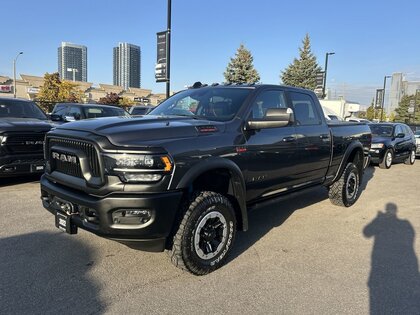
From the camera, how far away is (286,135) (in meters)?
4.86

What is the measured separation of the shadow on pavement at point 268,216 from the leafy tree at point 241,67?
133ft

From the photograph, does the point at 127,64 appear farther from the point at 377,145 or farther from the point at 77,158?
the point at 77,158

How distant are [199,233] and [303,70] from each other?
5129cm

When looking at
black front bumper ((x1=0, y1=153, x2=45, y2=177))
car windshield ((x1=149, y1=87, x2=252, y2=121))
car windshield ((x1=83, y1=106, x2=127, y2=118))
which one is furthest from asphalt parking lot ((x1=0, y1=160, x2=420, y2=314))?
car windshield ((x1=83, y1=106, x2=127, y2=118))

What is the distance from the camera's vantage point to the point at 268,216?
5.99m

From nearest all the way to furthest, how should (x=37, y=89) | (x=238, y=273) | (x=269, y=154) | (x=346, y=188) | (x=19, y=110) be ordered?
(x=238, y=273) < (x=269, y=154) < (x=346, y=188) < (x=19, y=110) < (x=37, y=89)

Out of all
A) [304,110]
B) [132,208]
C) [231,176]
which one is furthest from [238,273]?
[304,110]

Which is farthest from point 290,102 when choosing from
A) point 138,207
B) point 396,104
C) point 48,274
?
point 396,104

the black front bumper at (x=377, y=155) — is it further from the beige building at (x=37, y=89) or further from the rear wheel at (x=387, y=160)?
the beige building at (x=37, y=89)

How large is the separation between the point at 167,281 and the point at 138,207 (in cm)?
90

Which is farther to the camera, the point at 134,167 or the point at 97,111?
the point at 97,111

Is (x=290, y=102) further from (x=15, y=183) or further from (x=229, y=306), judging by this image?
(x=15, y=183)

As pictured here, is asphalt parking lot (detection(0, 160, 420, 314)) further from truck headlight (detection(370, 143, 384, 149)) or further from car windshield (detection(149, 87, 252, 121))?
truck headlight (detection(370, 143, 384, 149))

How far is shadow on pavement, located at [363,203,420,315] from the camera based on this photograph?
3320 millimetres
